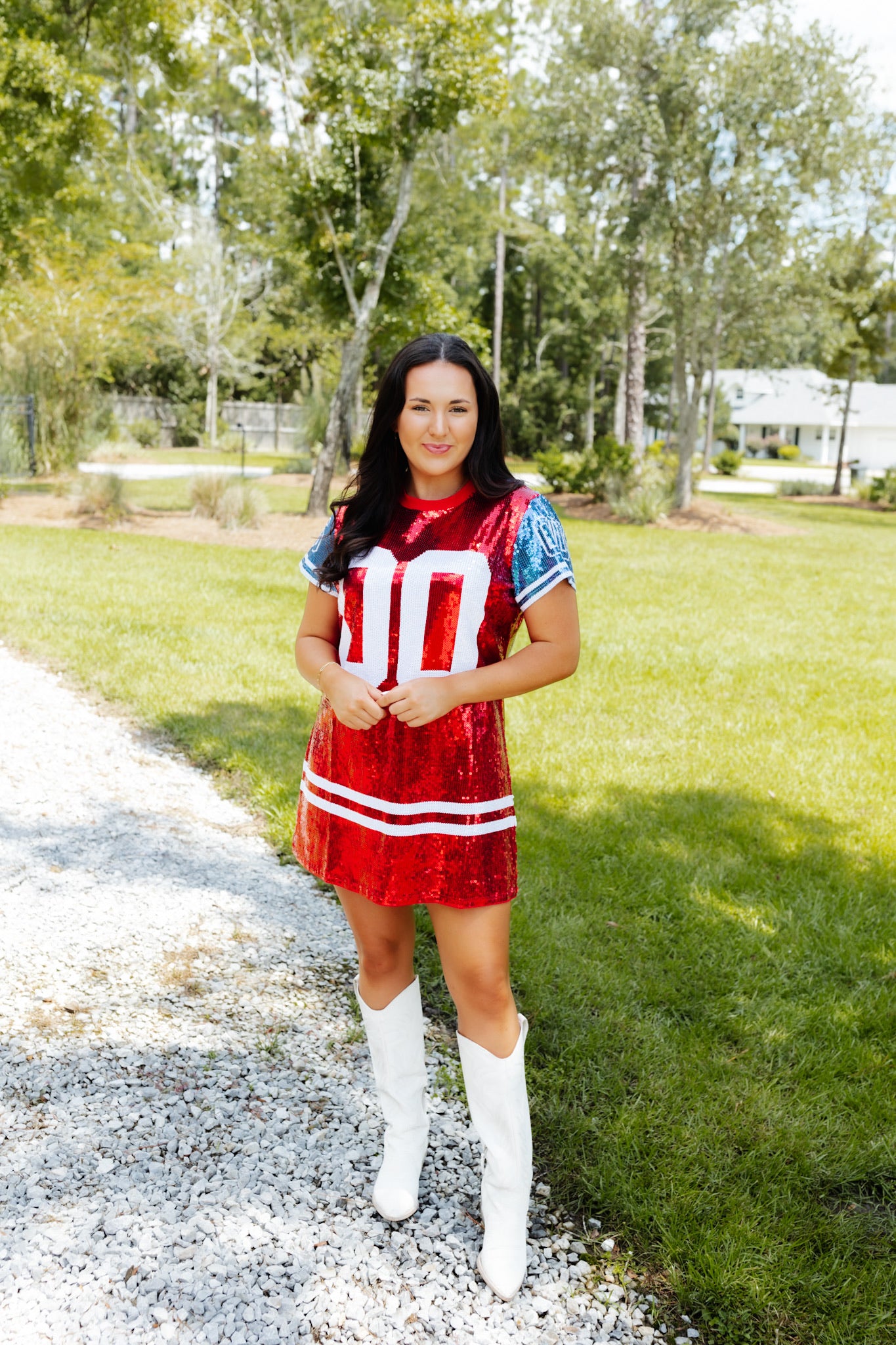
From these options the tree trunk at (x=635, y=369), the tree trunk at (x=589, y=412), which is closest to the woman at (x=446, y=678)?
the tree trunk at (x=635, y=369)

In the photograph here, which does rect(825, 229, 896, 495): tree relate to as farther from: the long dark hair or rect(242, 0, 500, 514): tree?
the long dark hair

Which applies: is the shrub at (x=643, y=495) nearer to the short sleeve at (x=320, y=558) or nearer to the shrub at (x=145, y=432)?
the short sleeve at (x=320, y=558)

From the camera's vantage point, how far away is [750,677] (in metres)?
7.42

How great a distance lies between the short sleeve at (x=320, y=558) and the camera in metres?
2.09

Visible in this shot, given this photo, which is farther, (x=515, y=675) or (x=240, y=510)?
(x=240, y=510)

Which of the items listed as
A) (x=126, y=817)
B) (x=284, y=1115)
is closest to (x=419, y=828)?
(x=284, y=1115)

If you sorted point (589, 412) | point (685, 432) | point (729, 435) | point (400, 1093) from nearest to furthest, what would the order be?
point (400, 1093)
point (685, 432)
point (589, 412)
point (729, 435)

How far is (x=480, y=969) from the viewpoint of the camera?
6.61 ft

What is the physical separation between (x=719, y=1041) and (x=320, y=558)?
1.93 m

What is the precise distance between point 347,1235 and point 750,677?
5.76 m

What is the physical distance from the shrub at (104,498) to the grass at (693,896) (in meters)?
4.63

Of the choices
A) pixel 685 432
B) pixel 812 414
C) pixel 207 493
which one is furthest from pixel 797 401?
pixel 207 493

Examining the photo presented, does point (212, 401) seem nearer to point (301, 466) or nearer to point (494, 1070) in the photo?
point (301, 466)

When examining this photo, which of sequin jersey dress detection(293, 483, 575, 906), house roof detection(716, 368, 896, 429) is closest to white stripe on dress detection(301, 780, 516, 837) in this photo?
sequin jersey dress detection(293, 483, 575, 906)
